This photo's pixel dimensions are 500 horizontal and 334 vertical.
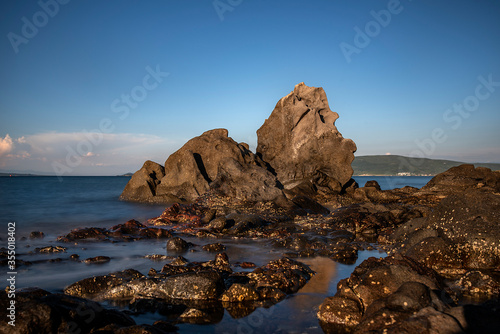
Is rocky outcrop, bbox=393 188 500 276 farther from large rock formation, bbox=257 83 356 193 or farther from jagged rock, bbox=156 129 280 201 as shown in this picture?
large rock formation, bbox=257 83 356 193

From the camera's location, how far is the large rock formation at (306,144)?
26.2m

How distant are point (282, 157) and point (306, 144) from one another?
2.25 m

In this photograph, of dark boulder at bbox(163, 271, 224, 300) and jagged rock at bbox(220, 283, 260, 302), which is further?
dark boulder at bbox(163, 271, 224, 300)

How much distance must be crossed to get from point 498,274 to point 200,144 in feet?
72.4

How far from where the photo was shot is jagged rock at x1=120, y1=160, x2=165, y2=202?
24.1 meters

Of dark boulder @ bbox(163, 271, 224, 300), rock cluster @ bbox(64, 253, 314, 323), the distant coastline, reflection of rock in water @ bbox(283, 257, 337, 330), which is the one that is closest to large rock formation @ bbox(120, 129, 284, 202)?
reflection of rock in water @ bbox(283, 257, 337, 330)

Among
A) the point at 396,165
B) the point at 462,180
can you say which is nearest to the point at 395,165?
the point at 396,165

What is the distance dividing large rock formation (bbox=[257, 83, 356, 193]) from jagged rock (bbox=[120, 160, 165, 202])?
9.22 meters

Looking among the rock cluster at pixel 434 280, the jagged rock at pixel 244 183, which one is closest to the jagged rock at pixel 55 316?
the rock cluster at pixel 434 280

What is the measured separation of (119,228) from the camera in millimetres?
12805

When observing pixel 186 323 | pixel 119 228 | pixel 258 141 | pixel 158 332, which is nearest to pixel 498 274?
pixel 186 323

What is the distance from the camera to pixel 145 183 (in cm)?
2442

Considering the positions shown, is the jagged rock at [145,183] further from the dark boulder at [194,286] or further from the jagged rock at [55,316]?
the jagged rock at [55,316]

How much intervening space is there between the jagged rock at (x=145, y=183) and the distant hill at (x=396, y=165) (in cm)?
13061
